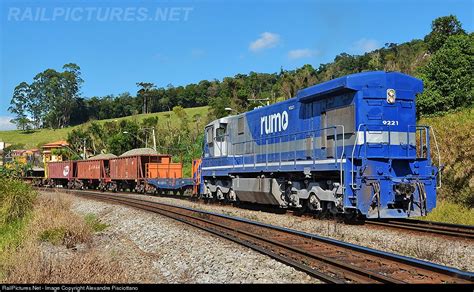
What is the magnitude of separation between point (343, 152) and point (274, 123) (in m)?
4.51

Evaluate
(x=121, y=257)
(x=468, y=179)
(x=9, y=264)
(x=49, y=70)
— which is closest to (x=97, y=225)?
(x=121, y=257)

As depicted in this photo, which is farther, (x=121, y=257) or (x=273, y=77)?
(x=273, y=77)

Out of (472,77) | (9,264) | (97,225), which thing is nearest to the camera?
(9,264)

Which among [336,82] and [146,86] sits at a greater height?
[146,86]

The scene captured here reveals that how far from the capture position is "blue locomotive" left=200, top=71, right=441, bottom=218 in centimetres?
1232

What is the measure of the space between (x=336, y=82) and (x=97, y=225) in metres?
8.74

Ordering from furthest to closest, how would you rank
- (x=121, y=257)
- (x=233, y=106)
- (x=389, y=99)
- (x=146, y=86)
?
(x=146, y=86) < (x=233, y=106) < (x=389, y=99) < (x=121, y=257)

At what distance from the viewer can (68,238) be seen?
39.5ft

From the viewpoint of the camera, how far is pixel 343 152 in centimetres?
1312

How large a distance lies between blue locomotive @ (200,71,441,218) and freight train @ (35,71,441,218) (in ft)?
0.09

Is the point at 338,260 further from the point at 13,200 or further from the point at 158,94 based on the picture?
the point at 158,94

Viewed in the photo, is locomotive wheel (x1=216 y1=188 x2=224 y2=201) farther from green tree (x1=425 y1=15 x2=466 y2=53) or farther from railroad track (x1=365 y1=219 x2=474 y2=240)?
green tree (x1=425 y1=15 x2=466 y2=53)

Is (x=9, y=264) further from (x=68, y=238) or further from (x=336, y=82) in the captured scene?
(x=336, y=82)

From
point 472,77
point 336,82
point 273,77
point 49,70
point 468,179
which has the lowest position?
point 468,179
